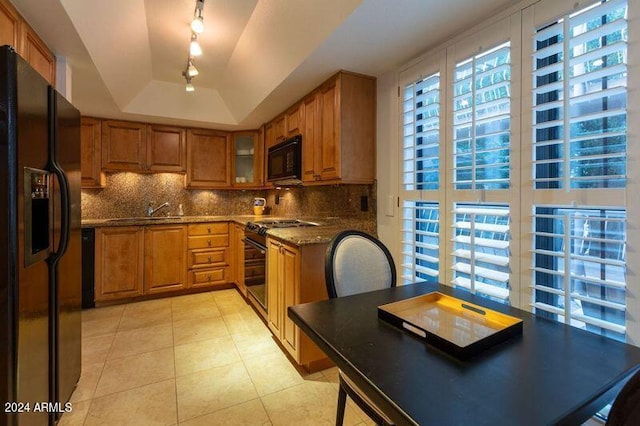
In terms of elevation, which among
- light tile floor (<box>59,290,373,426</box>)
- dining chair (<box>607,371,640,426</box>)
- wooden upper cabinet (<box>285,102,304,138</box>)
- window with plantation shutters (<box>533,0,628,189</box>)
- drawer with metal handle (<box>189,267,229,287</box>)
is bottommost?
light tile floor (<box>59,290,373,426</box>)

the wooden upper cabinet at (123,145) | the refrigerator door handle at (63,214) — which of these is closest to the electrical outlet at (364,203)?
the refrigerator door handle at (63,214)

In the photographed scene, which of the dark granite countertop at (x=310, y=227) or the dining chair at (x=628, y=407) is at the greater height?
the dark granite countertop at (x=310, y=227)

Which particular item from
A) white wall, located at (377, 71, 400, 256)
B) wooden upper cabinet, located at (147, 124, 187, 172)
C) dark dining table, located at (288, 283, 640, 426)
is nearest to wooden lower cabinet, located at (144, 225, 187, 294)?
wooden upper cabinet, located at (147, 124, 187, 172)

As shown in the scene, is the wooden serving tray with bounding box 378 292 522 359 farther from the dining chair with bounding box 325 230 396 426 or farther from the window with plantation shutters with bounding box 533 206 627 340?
the window with plantation shutters with bounding box 533 206 627 340

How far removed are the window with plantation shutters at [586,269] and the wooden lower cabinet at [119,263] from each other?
12.2 feet

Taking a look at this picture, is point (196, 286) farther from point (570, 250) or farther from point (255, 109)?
point (570, 250)

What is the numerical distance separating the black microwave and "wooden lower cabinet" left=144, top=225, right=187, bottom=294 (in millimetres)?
1333

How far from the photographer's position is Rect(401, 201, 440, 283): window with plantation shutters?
2010 mm

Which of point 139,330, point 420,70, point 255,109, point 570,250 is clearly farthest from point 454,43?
point 139,330

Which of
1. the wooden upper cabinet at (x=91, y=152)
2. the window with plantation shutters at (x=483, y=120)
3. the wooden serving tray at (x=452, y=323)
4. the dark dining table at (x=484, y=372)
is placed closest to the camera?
the dark dining table at (x=484, y=372)

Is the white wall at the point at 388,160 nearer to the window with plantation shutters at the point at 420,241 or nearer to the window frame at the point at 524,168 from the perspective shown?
the window with plantation shutters at the point at 420,241

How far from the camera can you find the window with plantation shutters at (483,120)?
158cm

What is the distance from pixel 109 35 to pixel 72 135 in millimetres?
947

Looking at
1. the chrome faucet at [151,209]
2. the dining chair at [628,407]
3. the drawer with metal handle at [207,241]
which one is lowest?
the drawer with metal handle at [207,241]
